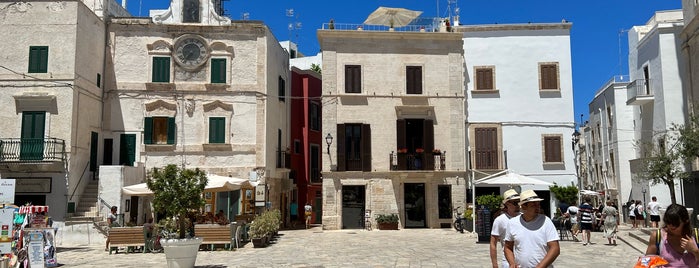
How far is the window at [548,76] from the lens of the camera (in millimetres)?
27125

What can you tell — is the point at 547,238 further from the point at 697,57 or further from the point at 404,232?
the point at 697,57

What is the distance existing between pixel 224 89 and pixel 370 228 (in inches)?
360

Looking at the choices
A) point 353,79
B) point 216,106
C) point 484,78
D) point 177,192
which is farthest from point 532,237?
point 484,78

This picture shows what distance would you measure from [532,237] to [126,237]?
1445 cm

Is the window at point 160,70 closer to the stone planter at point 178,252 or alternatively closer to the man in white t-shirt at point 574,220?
the stone planter at point 178,252

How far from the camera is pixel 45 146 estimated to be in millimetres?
21766

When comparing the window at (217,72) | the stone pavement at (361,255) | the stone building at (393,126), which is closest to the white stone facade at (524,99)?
the stone building at (393,126)

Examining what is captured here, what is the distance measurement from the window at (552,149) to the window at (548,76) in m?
2.48

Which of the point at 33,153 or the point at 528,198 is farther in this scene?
the point at 33,153

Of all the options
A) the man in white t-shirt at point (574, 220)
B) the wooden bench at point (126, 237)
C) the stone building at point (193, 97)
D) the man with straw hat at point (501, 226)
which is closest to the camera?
the man with straw hat at point (501, 226)

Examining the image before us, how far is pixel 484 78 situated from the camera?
2747 cm

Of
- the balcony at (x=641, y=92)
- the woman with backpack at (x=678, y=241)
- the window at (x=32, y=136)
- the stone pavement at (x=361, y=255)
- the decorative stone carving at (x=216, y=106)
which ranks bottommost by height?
the stone pavement at (x=361, y=255)

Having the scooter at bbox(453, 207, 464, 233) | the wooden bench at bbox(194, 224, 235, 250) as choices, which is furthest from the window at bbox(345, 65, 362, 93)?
the wooden bench at bbox(194, 224, 235, 250)

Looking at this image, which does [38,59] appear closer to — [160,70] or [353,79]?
[160,70]
